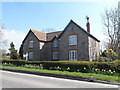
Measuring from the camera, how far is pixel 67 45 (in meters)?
24.8

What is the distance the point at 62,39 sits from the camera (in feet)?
83.9

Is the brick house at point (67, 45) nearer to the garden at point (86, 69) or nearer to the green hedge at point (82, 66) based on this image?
the green hedge at point (82, 66)

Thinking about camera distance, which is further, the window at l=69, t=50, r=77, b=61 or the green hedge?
the window at l=69, t=50, r=77, b=61

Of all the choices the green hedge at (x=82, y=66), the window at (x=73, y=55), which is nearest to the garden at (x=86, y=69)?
the green hedge at (x=82, y=66)

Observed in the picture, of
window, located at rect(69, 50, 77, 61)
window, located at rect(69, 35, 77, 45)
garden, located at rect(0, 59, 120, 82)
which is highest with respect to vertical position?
window, located at rect(69, 35, 77, 45)

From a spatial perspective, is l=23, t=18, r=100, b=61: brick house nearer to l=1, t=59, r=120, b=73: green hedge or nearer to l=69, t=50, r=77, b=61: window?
l=69, t=50, r=77, b=61: window

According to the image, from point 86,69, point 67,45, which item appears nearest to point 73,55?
point 67,45

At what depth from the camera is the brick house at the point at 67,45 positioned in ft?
75.4

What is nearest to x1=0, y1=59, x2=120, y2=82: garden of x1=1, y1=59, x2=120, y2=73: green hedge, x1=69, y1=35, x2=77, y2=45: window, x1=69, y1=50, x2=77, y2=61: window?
x1=1, y1=59, x2=120, y2=73: green hedge

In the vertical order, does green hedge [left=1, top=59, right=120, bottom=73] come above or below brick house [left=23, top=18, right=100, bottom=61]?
below

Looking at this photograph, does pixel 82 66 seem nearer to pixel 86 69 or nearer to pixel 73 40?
pixel 86 69

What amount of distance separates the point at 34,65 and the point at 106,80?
12703 mm

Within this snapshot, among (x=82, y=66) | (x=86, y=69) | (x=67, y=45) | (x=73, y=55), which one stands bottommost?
(x=86, y=69)

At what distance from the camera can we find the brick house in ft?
75.4
